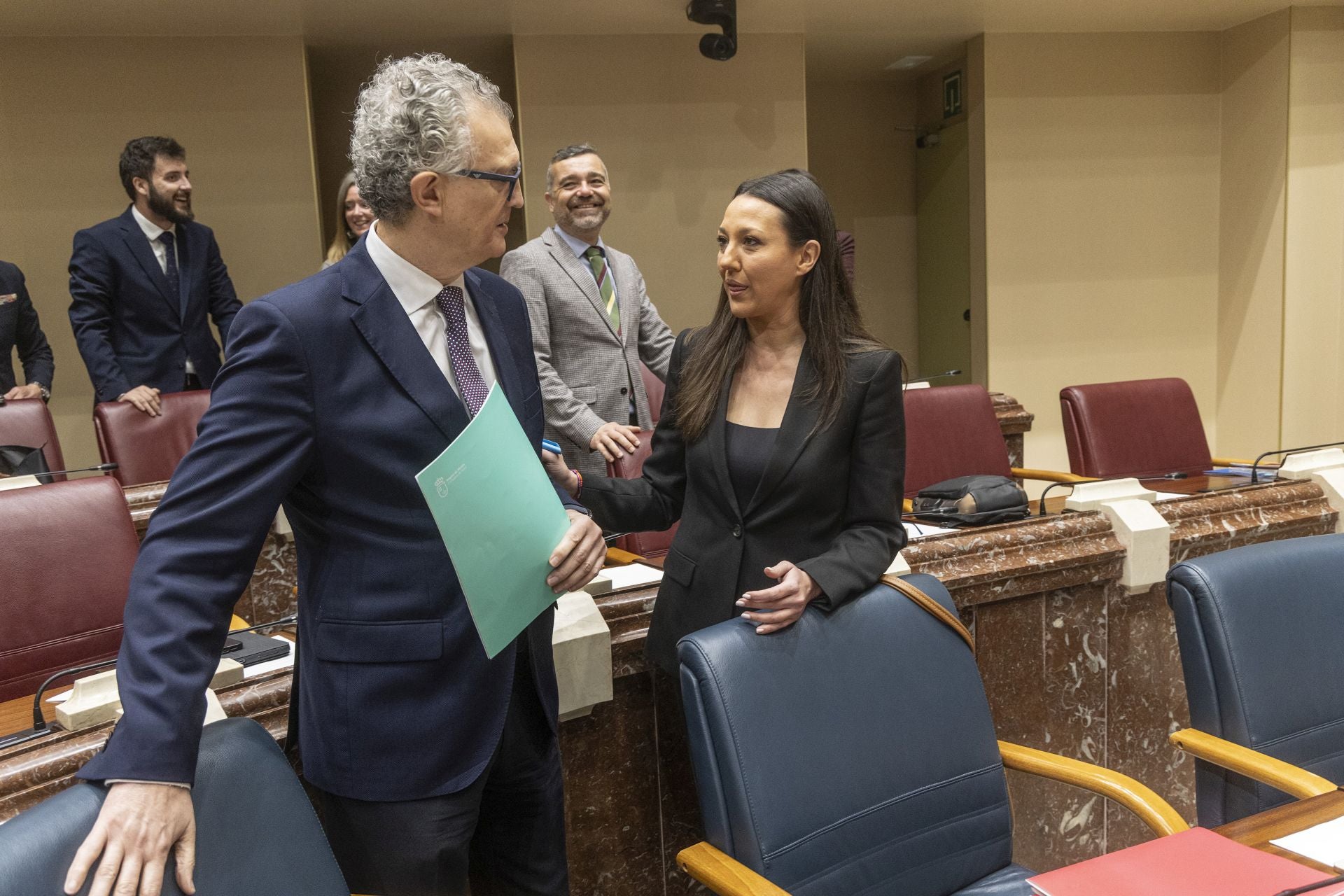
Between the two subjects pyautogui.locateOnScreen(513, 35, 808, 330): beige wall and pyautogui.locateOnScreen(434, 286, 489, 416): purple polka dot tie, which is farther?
pyautogui.locateOnScreen(513, 35, 808, 330): beige wall

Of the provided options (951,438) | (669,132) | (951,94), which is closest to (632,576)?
(951,438)

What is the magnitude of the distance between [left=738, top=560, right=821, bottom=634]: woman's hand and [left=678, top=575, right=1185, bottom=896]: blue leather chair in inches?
0.7

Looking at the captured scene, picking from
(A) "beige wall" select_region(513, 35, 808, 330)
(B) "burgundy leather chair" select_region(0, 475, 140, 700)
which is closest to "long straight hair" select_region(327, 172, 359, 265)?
(A) "beige wall" select_region(513, 35, 808, 330)

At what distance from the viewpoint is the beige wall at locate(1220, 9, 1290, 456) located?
228 inches

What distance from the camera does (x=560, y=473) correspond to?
1490mm

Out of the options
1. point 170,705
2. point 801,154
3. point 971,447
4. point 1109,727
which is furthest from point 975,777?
point 801,154

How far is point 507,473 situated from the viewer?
1105mm

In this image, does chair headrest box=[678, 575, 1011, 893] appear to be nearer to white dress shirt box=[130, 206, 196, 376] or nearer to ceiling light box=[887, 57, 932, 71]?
white dress shirt box=[130, 206, 196, 376]

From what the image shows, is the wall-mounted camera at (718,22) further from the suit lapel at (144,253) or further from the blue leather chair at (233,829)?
the blue leather chair at (233,829)

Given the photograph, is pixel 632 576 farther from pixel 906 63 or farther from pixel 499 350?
pixel 906 63

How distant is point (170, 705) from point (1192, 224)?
6.62 metres

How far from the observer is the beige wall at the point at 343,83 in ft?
17.8

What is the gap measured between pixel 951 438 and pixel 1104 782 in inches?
74.6

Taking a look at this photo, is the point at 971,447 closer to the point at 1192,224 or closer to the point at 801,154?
the point at 801,154
